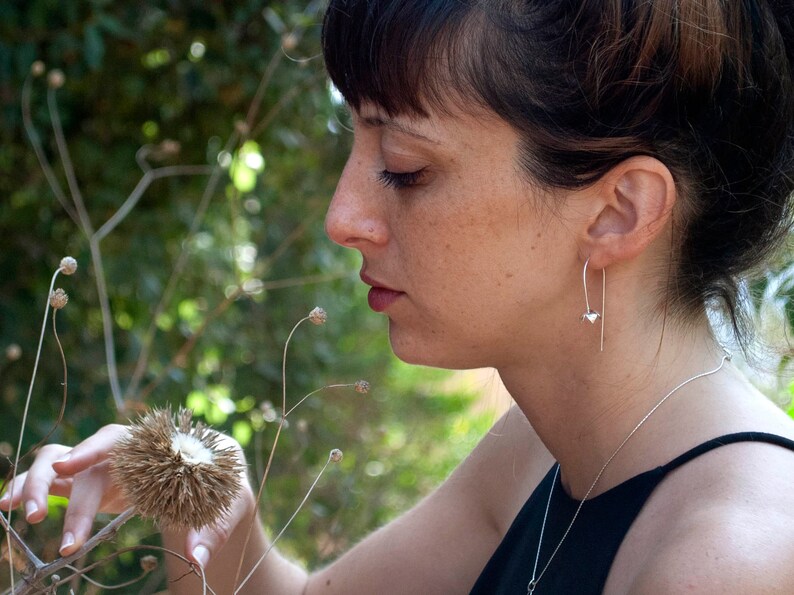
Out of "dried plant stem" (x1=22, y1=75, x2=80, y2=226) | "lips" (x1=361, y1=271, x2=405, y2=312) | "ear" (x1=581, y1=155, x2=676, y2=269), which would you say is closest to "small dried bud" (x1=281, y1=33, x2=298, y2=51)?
"dried plant stem" (x1=22, y1=75, x2=80, y2=226)

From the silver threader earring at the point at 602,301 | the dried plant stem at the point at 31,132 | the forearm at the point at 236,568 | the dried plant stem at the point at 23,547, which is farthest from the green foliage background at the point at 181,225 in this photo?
the dried plant stem at the point at 23,547

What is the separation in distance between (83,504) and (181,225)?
1615 mm

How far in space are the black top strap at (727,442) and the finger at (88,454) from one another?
0.59 meters

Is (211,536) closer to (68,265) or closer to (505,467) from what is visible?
(68,265)

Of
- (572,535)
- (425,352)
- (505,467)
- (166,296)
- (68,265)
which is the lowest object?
(505,467)

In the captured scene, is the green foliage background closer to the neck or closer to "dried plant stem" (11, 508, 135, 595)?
the neck

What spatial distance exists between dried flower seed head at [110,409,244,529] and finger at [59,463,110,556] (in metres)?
0.10

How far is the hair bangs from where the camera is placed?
112cm

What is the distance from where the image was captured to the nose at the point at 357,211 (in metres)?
1.18

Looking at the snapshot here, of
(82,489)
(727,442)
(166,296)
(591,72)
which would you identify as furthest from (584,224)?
(166,296)

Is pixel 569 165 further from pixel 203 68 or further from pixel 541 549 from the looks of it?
pixel 203 68

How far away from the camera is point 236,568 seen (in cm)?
138

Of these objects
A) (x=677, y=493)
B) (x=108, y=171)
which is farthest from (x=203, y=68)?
(x=677, y=493)

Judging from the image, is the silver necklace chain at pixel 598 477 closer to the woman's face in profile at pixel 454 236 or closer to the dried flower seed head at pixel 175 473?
the woman's face in profile at pixel 454 236
